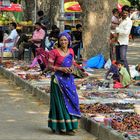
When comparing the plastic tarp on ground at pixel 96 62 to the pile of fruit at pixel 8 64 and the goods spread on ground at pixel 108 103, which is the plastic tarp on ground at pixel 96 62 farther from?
the pile of fruit at pixel 8 64

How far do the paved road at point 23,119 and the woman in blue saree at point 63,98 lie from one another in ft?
0.58

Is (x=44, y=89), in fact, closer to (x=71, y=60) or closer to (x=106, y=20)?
(x=71, y=60)

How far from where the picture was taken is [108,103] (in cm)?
1080

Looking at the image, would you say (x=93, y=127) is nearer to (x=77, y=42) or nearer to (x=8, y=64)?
(x=8, y=64)

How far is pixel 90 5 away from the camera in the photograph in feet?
62.3

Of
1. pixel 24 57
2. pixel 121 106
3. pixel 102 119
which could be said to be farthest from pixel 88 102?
pixel 24 57

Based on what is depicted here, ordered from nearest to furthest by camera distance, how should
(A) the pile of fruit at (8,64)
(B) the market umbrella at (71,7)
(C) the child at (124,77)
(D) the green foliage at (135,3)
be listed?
(C) the child at (124,77) < (A) the pile of fruit at (8,64) < (B) the market umbrella at (71,7) < (D) the green foliage at (135,3)

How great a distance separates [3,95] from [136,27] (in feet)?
100.0

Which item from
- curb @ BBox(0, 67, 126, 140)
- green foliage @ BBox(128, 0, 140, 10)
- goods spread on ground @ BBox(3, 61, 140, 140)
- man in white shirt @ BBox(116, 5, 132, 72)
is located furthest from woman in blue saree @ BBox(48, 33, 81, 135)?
green foliage @ BBox(128, 0, 140, 10)

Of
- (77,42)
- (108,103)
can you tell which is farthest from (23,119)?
(77,42)

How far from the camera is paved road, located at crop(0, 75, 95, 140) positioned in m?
8.83

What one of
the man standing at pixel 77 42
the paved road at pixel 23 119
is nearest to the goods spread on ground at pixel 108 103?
the paved road at pixel 23 119

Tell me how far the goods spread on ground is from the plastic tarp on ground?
1.97m

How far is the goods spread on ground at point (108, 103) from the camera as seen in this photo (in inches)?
335
